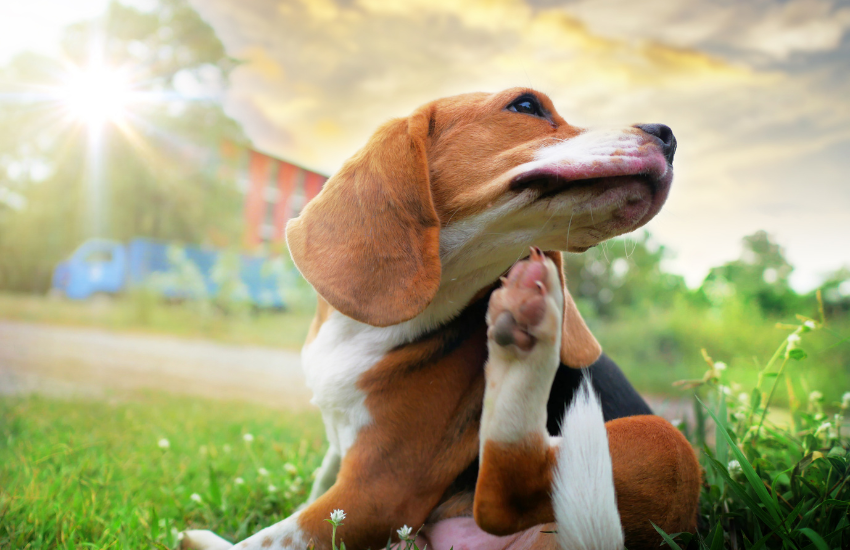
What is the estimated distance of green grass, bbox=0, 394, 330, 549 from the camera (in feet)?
5.90

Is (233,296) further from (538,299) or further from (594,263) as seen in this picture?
(538,299)

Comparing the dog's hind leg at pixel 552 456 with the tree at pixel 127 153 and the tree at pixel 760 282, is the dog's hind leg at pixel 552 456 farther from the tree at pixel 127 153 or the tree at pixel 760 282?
the tree at pixel 127 153

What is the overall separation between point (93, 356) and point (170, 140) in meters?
8.14

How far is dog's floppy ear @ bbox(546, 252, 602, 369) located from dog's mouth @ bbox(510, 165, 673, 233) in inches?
14.1

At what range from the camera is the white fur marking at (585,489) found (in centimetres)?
130

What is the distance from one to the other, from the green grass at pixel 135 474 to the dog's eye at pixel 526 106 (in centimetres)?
181

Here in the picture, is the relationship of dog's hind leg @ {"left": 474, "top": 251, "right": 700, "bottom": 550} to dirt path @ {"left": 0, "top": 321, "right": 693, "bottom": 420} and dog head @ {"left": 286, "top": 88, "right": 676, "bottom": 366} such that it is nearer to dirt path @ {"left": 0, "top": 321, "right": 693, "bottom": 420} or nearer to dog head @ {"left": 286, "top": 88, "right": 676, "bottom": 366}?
dog head @ {"left": 286, "top": 88, "right": 676, "bottom": 366}

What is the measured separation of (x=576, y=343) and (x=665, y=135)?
2.27ft

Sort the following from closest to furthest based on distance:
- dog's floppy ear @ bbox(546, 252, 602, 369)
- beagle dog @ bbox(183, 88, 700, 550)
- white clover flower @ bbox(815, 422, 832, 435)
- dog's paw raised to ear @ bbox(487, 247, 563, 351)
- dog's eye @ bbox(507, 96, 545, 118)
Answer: dog's paw raised to ear @ bbox(487, 247, 563, 351) → beagle dog @ bbox(183, 88, 700, 550) → dog's floppy ear @ bbox(546, 252, 602, 369) → dog's eye @ bbox(507, 96, 545, 118) → white clover flower @ bbox(815, 422, 832, 435)

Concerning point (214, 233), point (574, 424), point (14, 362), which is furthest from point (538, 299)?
point (214, 233)

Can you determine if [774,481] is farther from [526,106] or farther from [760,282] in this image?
[760,282]

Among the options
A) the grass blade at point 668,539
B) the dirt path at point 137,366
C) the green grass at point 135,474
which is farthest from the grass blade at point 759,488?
the dirt path at point 137,366

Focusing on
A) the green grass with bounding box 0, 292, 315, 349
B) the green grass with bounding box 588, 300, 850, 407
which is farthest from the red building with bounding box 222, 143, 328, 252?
the green grass with bounding box 588, 300, 850, 407

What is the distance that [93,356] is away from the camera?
6305 mm
